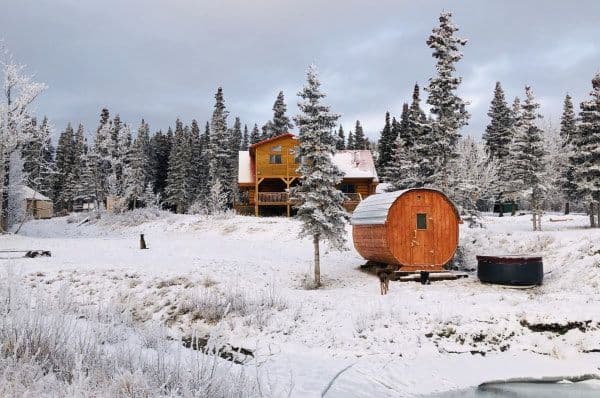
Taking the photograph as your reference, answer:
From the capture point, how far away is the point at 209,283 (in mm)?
18203

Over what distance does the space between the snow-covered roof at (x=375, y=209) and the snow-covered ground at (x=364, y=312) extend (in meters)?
2.45

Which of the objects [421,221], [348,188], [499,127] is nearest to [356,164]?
[348,188]

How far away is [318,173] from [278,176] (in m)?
26.1

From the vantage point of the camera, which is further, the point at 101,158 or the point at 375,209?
the point at 101,158

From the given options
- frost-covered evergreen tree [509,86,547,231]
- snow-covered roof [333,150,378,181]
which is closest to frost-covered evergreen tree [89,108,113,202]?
snow-covered roof [333,150,378,181]

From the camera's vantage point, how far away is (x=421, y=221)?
21500 millimetres

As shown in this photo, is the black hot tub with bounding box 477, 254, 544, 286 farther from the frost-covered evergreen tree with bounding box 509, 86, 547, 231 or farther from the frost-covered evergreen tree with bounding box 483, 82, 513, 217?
the frost-covered evergreen tree with bounding box 483, 82, 513, 217

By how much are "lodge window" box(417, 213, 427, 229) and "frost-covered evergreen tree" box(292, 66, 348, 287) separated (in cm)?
Answer: 322

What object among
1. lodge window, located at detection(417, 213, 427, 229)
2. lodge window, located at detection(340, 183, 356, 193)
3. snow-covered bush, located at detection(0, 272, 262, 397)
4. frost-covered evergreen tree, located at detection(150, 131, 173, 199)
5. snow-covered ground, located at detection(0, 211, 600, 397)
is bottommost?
snow-covered ground, located at detection(0, 211, 600, 397)

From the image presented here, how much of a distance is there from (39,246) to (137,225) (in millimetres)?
15744

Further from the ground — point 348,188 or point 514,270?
point 348,188

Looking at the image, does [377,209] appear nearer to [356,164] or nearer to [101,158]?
[356,164]

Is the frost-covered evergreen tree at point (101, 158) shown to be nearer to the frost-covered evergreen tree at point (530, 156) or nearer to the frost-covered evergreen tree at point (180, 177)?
the frost-covered evergreen tree at point (180, 177)

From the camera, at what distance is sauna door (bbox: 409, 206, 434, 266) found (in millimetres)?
21219
